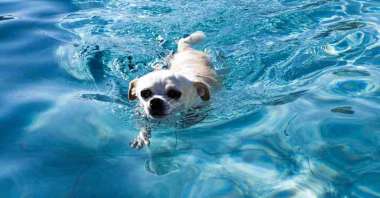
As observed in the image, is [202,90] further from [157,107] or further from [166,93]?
[157,107]

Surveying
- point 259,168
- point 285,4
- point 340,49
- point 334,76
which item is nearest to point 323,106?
point 334,76

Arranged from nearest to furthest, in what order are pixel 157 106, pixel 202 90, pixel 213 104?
pixel 157 106 < pixel 202 90 < pixel 213 104

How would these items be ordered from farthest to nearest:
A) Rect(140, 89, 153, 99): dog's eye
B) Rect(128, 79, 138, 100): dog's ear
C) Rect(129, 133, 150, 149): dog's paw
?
Rect(128, 79, 138, 100): dog's ear → Rect(140, 89, 153, 99): dog's eye → Rect(129, 133, 150, 149): dog's paw

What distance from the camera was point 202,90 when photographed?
461 cm

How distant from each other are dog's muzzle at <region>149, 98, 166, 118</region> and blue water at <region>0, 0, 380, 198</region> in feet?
0.52

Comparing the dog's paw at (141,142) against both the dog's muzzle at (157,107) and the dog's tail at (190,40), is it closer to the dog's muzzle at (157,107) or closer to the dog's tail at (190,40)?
the dog's muzzle at (157,107)

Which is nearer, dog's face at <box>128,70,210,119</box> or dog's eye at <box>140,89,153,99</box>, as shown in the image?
dog's face at <box>128,70,210,119</box>

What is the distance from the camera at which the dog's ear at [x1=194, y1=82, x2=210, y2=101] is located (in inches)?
180

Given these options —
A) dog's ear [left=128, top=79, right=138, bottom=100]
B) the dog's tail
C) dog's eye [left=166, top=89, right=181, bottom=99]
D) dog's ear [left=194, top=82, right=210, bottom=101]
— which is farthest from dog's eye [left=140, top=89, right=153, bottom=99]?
the dog's tail

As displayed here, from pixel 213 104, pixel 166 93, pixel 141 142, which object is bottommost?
pixel 213 104

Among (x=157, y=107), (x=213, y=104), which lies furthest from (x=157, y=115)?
(x=213, y=104)

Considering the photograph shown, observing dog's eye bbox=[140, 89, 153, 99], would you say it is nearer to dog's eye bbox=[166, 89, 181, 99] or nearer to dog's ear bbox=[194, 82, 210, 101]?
dog's eye bbox=[166, 89, 181, 99]

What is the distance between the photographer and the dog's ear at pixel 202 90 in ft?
15.0

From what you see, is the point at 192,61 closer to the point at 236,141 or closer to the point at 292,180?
the point at 236,141
